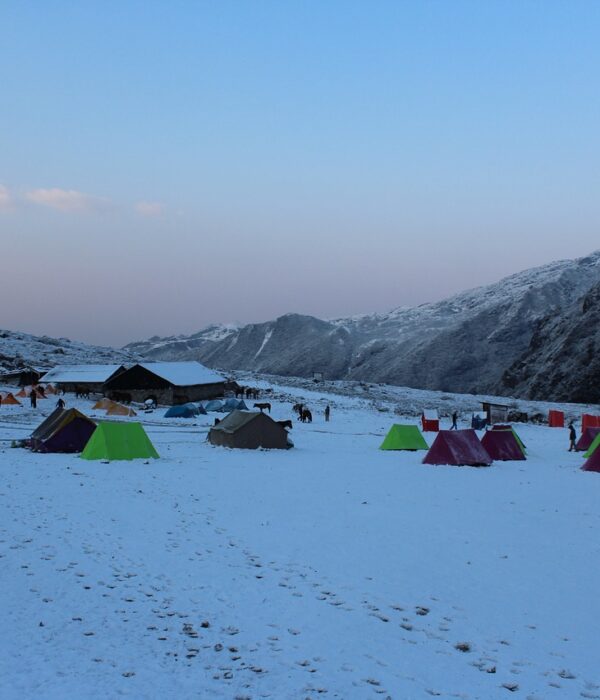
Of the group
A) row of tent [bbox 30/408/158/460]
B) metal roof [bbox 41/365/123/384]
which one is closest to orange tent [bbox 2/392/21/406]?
metal roof [bbox 41/365/123/384]

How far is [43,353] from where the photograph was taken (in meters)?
120

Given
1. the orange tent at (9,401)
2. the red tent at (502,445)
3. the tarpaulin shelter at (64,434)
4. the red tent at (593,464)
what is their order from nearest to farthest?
the red tent at (593,464) < the tarpaulin shelter at (64,434) < the red tent at (502,445) < the orange tent at (9,401)

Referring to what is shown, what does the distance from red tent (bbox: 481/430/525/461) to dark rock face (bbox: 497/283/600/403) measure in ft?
258

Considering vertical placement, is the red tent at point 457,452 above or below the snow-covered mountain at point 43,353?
below

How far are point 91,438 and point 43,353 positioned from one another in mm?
103745

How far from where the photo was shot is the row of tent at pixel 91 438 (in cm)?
2561

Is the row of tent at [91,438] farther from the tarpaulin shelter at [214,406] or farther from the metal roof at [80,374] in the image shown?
the metal roof at [80,374]

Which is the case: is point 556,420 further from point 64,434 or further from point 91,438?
point 64,434

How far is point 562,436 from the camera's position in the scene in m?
47.1

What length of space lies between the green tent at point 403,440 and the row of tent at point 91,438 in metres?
13.8

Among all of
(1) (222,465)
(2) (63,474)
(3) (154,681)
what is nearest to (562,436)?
(1) (222,465)

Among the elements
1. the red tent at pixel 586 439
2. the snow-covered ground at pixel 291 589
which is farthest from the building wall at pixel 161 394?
the snow-covered ground at pixel 291 589

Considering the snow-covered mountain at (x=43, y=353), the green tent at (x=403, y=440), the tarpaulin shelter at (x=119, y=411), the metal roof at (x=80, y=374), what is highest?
the snow-covered mountain at (x=43, y=353)

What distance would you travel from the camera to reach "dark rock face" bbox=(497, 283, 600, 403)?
348ft
